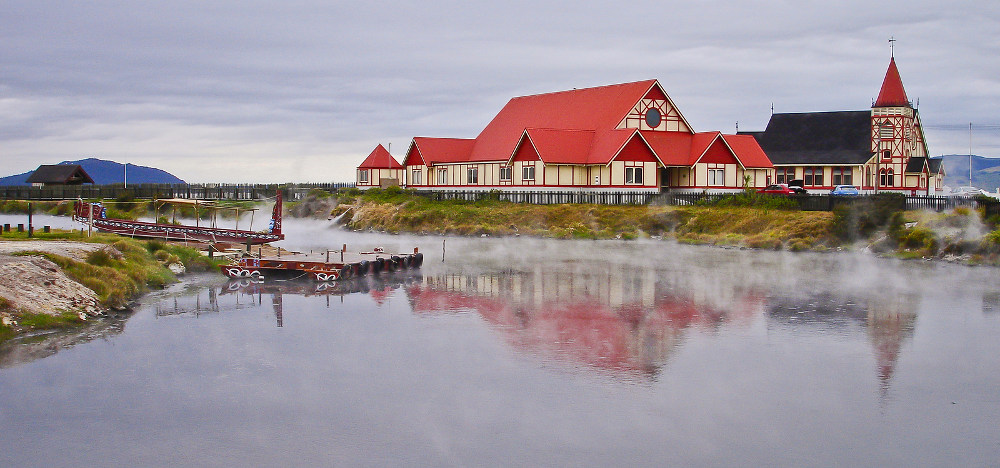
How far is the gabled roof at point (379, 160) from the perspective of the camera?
90438 millimetres

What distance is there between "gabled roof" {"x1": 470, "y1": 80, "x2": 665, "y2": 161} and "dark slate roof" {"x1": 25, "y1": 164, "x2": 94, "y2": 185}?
50179 millimetres

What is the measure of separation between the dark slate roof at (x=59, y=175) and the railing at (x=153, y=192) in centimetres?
204

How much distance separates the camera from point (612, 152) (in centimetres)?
6431

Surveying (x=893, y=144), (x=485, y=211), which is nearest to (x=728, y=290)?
(x=485, y=211)

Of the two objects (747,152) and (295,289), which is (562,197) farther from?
(295,289)

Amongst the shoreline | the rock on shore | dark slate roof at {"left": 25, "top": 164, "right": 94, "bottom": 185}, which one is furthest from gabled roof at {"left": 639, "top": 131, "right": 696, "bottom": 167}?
dark slate roof at {"left": 25, "top": 164, "right": 94, "bottom": 185}

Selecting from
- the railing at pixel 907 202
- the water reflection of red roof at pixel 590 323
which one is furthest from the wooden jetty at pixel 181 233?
the railing at pixel 907 202

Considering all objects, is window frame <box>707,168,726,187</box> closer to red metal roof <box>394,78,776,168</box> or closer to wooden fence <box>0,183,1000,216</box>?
red metal roof <box>394,78,776,168</box>

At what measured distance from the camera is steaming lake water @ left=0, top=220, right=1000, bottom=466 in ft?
51.6

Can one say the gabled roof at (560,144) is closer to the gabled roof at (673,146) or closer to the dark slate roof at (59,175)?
the gabled roof at (673,146)

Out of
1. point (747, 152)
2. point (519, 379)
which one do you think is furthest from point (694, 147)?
point (519, 379)

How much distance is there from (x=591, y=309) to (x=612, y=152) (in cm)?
3627

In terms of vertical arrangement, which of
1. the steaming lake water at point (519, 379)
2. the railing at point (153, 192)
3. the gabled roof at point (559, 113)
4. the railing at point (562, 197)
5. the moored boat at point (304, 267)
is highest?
the gabled roof at point (559, 113)

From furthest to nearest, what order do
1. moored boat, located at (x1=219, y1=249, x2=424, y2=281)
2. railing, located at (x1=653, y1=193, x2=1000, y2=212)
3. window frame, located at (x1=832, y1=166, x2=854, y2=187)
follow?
window frame, located at (x1=832, y1=166, x2=854, y2=187)
railing, located at (x1=653, y1=193, x2=1000, y2=212)
moored boat, located at (x1=219, y1=249, x2=424, y2=281)
